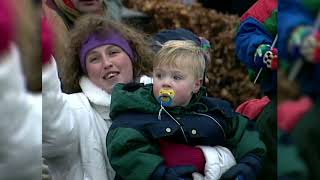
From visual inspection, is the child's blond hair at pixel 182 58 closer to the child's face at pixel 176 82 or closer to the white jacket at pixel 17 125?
the child's face at pixel 176 82

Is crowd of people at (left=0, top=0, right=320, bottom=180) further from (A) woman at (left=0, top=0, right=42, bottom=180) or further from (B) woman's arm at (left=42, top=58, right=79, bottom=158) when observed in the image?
(A) woman at (left=0, top=0, right=42, bottom=180)

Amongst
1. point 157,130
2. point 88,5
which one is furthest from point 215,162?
point 88,5

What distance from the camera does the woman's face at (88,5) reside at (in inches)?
107

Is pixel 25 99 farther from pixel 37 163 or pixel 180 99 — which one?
pixel 180 99

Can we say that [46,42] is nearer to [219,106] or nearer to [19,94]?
[19,94]

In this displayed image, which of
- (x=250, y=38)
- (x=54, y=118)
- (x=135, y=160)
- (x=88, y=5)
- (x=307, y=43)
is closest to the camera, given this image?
(x=307, y=43)

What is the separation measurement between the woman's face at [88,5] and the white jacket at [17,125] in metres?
1.76

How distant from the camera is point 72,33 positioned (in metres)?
2.36

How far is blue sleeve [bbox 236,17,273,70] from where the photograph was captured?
7.81 feet

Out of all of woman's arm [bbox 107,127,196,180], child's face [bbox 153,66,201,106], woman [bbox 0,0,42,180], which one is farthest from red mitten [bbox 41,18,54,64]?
child's face [bbox 153,66,201,106]

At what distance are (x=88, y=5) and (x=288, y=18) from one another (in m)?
1.90

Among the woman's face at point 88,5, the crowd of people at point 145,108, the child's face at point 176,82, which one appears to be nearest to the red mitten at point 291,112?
the crowd of people at point 145,108

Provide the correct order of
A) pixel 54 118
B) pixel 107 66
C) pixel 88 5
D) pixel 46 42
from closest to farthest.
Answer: pixel 46 42
pixel 54 118
pixel 107 66
pixel 88 5

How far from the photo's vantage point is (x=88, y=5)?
2.74m
